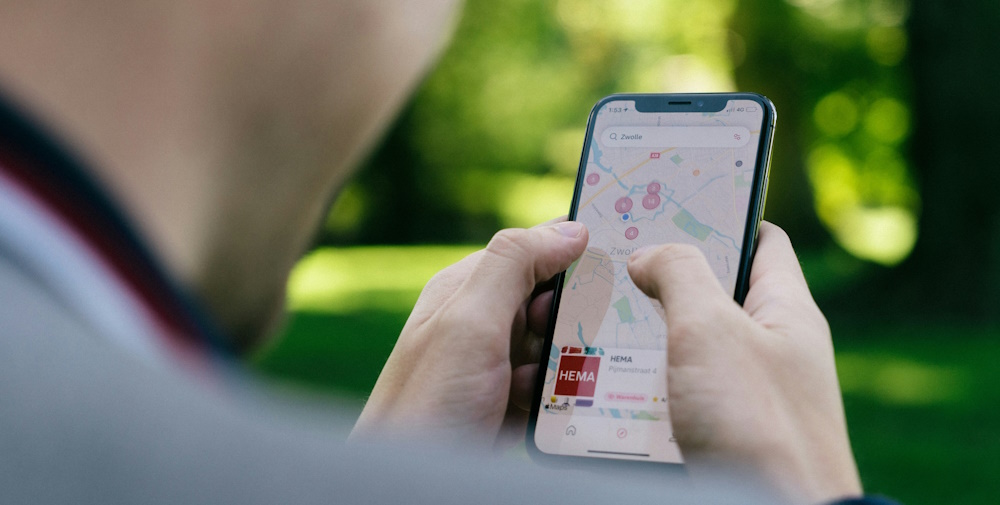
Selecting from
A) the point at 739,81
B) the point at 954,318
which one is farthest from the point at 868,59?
the point at 954,318

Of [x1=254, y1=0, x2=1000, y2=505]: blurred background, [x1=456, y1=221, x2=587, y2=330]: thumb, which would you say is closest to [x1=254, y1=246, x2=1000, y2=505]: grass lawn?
[x1=254, y1=0, x2=1000, y2=505]: blurred background

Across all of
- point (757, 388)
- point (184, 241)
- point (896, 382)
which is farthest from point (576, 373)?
point (896, 382)

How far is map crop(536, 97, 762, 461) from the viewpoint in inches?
61.4

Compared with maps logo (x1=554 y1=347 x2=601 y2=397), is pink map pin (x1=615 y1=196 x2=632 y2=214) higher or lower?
higher

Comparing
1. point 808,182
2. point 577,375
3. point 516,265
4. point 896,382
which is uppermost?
point 516,265

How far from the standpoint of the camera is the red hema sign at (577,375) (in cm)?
159

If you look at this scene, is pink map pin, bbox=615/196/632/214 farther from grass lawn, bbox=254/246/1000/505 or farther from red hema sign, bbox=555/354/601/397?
grass lawn, bbox=254/246/1000/505

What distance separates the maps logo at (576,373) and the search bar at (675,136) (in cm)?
39

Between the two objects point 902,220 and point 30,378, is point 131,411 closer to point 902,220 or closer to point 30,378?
point 30,378

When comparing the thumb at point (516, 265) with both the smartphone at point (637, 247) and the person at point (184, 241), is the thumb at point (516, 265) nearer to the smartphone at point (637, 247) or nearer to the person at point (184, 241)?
the smartphone at point (637, 247)

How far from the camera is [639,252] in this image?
5.13 feet

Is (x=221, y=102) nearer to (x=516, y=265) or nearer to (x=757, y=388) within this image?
(x=757, y=388)

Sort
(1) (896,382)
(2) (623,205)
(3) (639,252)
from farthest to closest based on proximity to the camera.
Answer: (1) (896,382), (2) (623,205), (3) (639,252)

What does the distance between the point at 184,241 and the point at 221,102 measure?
8 cm
